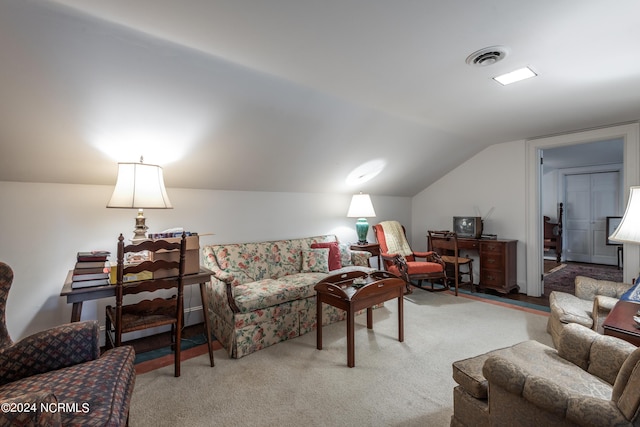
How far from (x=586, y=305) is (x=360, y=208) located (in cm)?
253

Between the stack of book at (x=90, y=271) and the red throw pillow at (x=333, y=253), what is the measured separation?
2181mm

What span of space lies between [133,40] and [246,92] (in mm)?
765

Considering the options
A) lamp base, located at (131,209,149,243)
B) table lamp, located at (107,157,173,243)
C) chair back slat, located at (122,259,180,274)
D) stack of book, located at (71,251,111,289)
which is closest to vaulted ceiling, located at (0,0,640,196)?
table lamp, located at (107,157,173,243)

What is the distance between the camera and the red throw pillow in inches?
143

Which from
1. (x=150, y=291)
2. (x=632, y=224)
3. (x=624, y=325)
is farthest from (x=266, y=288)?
(x=632, y=224)

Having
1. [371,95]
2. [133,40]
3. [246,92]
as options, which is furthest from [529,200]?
[133,40]

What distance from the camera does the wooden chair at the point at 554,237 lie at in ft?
20.7

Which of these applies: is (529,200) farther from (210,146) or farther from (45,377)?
(45,377)

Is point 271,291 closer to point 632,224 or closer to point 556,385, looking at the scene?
point 556,385

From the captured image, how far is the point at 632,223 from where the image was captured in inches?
70.2

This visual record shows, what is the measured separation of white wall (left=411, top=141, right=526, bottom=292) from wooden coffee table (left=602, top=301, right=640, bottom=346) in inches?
107

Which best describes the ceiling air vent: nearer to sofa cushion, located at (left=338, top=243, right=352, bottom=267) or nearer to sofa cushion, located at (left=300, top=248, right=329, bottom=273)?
sofa cushion, located at (left=300, top=248, right=329, bottom=273)

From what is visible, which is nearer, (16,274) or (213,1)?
(213,1)

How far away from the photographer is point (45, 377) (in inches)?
51.8
